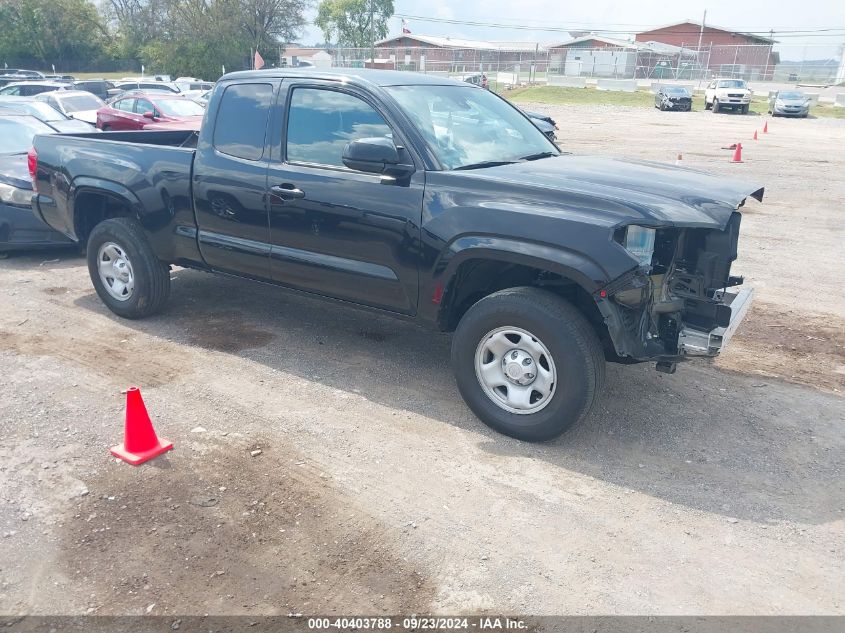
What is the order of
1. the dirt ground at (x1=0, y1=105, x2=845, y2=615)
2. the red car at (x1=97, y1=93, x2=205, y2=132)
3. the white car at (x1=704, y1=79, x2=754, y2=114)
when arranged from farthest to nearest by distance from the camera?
the white car at (x1=704, y1=79, x2=754, y2=114), the red car at (x1=97, y1=93, x2=205, y2=132), the dirt ground at (x1=0, y1=105, x2=845, y2=615)

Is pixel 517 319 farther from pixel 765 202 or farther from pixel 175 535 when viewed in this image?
pixel 765 202

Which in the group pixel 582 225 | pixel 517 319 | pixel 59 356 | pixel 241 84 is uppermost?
pixel 241 84

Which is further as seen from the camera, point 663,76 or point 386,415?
point 663,76

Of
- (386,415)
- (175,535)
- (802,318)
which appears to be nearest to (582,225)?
(386,415)

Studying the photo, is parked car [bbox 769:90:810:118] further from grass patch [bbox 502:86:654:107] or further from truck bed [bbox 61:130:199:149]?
truck bed [bbox 61:130:199:149]

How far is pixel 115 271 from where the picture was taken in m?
6.21

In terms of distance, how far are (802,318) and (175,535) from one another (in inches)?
217

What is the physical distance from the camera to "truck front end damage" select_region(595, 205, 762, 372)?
3885 mm

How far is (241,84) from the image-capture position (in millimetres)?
5426

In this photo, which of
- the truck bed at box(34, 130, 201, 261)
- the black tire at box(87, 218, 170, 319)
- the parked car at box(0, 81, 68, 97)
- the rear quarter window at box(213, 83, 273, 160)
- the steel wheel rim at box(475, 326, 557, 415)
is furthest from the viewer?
the parked car at box(0, 81, 68, 97)

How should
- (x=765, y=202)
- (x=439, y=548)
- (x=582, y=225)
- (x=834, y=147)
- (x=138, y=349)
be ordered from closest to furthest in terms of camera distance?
(x=439, y=548), (x=582, y=225), (x=138, y=349), (x=765, y=202), (x=834, y=147)

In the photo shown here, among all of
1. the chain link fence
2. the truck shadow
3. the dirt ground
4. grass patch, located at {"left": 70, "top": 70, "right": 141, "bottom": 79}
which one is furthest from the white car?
grass patch, located at {"left": 70, "top": 70, "right": 141, "bottom": 79}

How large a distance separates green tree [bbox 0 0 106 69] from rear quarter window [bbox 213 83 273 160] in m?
71.7

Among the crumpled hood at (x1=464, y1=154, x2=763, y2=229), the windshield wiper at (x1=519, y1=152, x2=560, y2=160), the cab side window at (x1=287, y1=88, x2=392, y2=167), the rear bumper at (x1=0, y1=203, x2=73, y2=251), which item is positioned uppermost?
the cab side window at (x1=287, y1=88, x2=392, y2=167)
